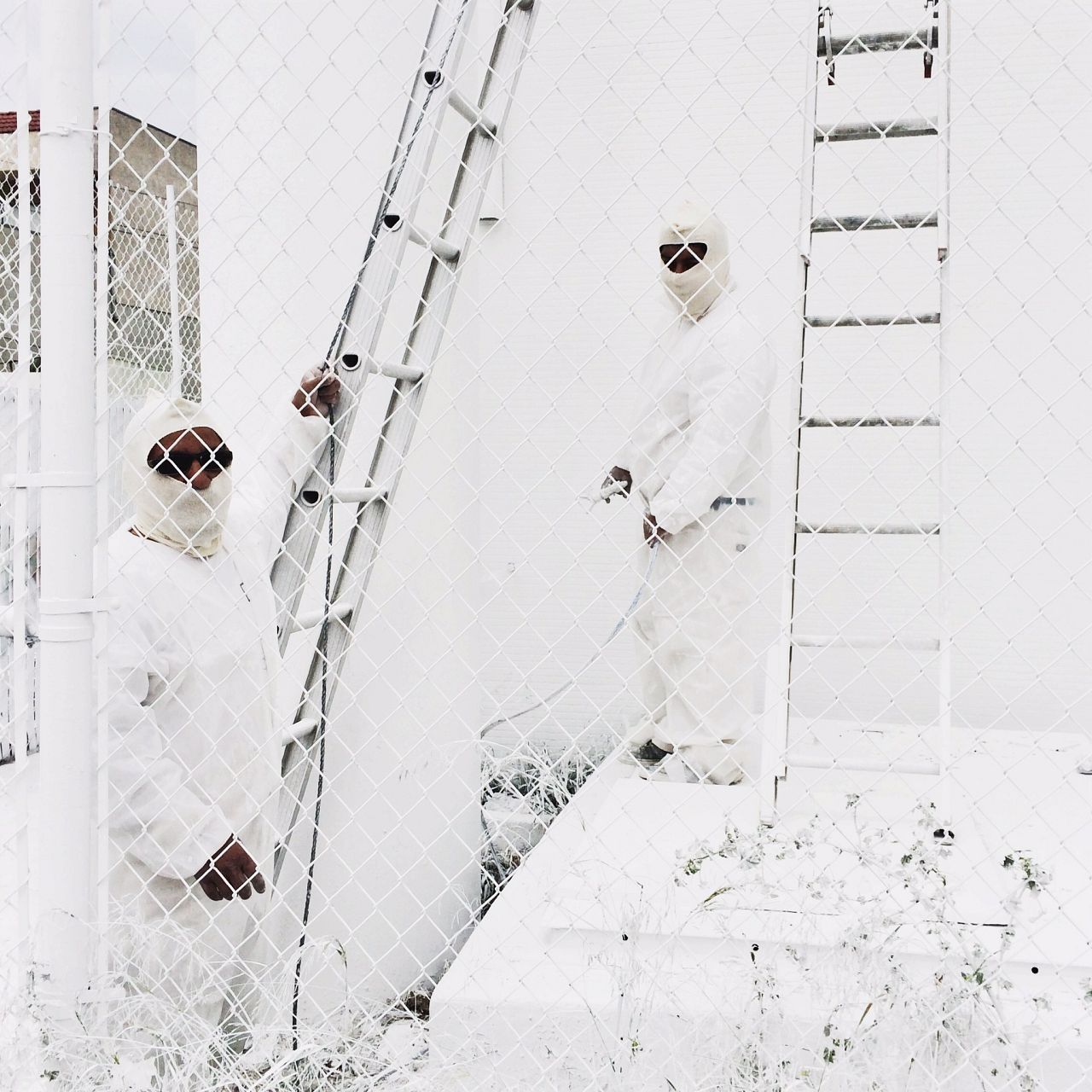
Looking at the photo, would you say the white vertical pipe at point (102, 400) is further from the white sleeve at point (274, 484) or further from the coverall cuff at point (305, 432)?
the coverall cuff at point (305, 432)

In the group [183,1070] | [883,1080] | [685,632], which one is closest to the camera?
[883,1080]

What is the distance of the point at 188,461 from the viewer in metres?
2.40

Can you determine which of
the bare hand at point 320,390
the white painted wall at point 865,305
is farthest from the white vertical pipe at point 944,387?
the white painted wall at point 865,305

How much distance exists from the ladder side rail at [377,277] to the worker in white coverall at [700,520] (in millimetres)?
1287

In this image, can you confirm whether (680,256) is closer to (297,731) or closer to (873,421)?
(873,421)

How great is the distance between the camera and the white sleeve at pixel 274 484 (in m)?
2.54

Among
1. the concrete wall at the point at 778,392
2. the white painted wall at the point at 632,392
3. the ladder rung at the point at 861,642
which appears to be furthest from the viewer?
the concrete wall at the point at 778,392

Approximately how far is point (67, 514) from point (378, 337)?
2.58 feet

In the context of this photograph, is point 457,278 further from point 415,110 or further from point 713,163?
point 713,163

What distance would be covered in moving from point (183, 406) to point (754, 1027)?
169 centimetres

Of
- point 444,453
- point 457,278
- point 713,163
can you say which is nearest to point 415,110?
point 457,278

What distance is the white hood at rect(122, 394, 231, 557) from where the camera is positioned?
2.41 meters

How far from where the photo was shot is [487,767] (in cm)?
458

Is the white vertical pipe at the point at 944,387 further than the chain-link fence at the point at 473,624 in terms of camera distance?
Yes
